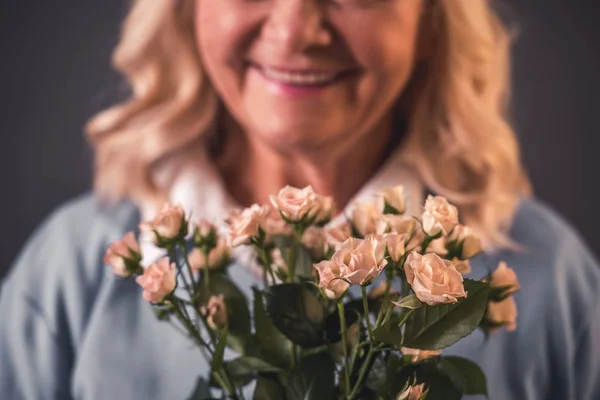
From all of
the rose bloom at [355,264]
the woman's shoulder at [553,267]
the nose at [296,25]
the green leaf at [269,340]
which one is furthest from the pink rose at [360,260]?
the woman's shoulder at [553,267]

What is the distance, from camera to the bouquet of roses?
0.39m

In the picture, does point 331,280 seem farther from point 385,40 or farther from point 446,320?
point 385,40

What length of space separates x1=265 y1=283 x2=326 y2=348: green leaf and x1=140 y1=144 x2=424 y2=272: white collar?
0.98ft

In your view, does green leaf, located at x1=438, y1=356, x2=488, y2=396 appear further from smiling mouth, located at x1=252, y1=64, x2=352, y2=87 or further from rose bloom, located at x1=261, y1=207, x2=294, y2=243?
smiling mouth, located at x1=252, y1=64, x2=352, y2=87

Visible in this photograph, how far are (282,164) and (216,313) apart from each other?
13.0 inches

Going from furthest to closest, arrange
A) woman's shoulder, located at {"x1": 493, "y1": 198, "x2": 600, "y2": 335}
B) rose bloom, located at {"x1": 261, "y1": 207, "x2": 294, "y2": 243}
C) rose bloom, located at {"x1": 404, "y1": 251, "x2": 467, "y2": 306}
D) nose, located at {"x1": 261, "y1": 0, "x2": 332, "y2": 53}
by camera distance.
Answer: woman's shoulder, located at {"x1": 493, "y1": 198, "x2": 600, "y2": 335}, nose, located at {"x1": 261, "y1": 0, "x2": 332, "y2": 53}, rose bloom, located at {"x1": 261, "y1": 207, "x2": 294, "y2": 243}, rose bloom, located at {"x1": 404, "y1": 251, "x2": 467, "y2": 306}

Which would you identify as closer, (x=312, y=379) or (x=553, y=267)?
(x=312, y=379)

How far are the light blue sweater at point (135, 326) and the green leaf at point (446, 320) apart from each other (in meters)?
0.29

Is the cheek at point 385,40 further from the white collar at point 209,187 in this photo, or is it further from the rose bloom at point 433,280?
the rose bloom at point 433,280

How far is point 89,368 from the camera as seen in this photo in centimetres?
72

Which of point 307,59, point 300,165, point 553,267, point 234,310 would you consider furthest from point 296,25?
point 553,267

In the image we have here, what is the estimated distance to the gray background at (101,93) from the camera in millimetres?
729

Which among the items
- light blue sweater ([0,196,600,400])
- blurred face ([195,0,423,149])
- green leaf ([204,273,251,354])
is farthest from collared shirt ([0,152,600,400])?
green leaf ([204,273,251,354])

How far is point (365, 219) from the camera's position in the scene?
0.45 m
